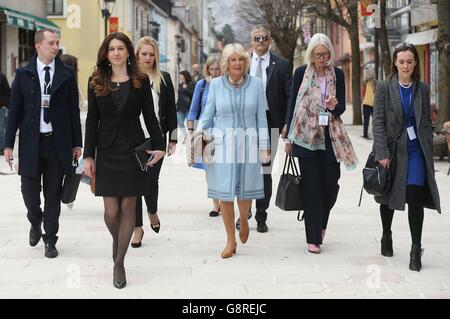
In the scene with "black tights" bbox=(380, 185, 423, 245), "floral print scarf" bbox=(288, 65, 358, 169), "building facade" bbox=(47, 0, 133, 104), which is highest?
"building facade" bbox=(47, 0, 133, 104)

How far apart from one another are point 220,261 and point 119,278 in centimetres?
115

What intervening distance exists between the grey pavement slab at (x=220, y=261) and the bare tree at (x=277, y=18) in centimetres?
3156

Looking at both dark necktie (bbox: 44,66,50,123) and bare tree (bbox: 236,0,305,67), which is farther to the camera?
bare tree (bbox: 236,0,305,67)

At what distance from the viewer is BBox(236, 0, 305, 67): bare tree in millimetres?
41656

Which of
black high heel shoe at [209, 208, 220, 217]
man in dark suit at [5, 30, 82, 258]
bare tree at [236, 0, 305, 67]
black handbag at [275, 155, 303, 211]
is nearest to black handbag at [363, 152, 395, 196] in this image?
black handbag at [275, 155, 303, 211]

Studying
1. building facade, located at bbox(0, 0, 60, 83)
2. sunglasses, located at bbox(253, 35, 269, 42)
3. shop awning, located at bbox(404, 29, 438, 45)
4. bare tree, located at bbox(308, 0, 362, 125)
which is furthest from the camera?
shop awning, located at bbox(404, 29, 438, 45)

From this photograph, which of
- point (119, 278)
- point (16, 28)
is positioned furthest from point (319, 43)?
point (16, 28)

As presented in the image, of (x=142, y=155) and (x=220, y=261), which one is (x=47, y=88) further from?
(x=220, y=261)

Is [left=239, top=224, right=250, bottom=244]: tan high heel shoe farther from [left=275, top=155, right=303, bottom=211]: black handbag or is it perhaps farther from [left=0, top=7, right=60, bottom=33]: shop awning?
[left=0, top=7, right=60, bottom=33]: shop awning

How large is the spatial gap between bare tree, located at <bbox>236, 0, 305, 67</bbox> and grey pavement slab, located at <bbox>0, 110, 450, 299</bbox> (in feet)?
104

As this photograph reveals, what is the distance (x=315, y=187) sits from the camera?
6855mm

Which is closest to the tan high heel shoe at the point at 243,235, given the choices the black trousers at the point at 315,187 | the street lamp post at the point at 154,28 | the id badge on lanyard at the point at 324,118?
the black trousers at the point at 315,187
